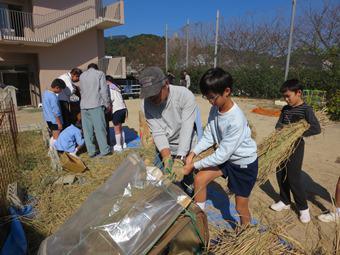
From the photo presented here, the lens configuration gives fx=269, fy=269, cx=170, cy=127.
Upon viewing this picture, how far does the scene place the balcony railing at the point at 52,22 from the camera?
44.8 ft

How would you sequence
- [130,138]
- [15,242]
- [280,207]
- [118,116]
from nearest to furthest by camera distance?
[15,242]
[280,207]
[118,116]
[130,138]

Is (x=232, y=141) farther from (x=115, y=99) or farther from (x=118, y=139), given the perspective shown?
(x=118, y=139)

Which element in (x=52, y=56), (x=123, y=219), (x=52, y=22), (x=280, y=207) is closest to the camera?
(x=123, y=219)

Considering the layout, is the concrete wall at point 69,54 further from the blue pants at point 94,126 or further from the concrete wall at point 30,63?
the blue pants at point 94,126

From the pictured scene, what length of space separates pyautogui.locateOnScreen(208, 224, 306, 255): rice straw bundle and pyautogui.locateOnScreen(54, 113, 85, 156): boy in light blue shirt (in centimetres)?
385

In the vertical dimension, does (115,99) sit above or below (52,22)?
below

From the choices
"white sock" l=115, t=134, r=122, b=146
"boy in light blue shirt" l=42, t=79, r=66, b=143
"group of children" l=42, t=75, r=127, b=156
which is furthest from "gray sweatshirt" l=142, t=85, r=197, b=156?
"white sock" l=115, t=134, r=122, b=146

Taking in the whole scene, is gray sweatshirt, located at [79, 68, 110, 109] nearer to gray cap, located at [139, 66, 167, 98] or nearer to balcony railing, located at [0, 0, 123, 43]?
gray cap, located at [139, 66, 167, 98]

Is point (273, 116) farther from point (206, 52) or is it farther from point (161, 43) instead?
point (161, 43)

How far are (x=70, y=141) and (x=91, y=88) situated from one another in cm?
110

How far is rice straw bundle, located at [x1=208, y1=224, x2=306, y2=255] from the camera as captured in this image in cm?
151

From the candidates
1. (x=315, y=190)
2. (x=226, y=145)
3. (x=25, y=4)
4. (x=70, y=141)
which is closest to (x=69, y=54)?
(x=25, y=4)

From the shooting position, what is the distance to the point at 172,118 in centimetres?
250

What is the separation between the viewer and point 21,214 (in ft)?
9.79
